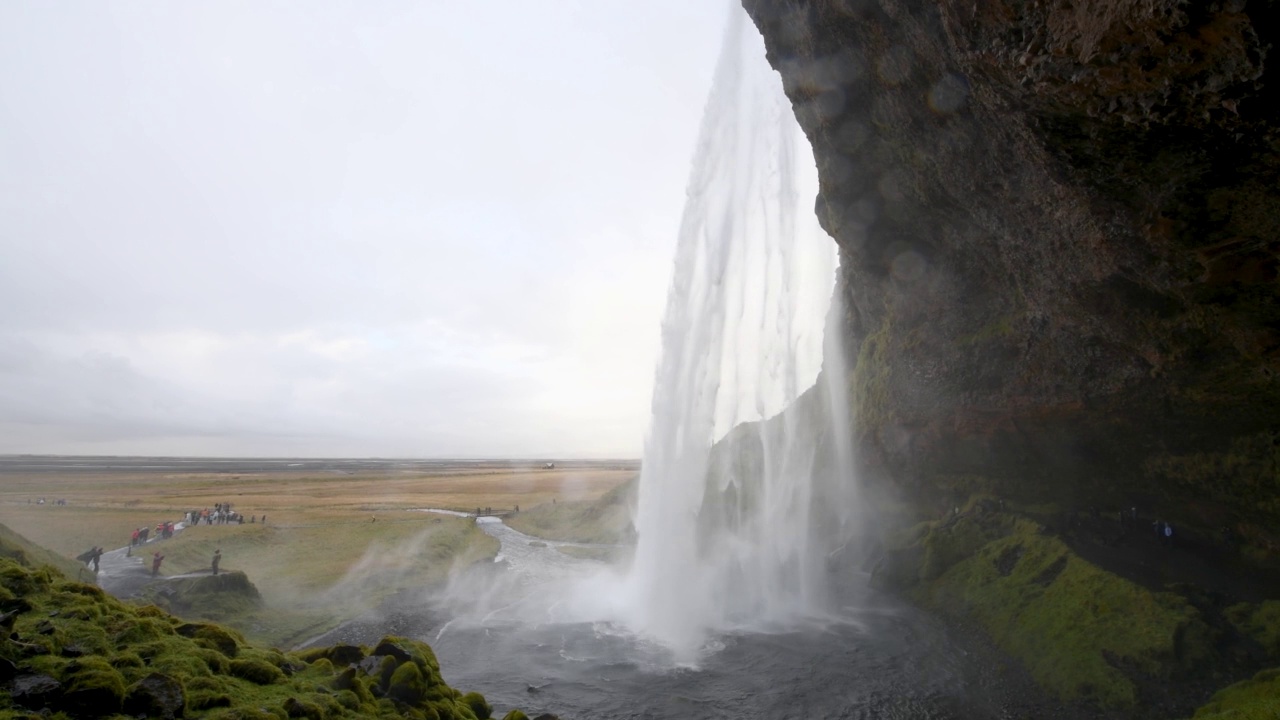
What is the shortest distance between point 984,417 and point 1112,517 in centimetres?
786

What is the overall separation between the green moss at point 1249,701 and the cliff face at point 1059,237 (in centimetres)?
900

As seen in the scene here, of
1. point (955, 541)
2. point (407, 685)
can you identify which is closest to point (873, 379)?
point (955, 541)

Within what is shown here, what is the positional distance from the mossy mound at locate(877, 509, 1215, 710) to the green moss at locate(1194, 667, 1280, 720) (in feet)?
9.90

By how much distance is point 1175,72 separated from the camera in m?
11.4

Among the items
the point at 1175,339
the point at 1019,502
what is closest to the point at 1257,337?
the point at 1175,339

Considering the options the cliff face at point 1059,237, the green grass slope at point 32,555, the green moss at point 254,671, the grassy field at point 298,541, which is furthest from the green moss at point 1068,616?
the green grass slope at point 32,555

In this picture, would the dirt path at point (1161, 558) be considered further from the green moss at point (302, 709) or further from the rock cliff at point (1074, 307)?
the green moss at point (302, 709)

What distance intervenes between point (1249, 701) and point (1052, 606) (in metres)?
10.1

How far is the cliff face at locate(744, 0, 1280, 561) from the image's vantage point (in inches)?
483

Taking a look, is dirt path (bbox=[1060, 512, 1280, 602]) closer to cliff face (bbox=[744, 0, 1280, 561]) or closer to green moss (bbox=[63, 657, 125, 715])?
cliff face (bbox=[744, 0, 1280, 561])

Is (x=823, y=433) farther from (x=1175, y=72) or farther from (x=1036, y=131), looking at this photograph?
(x=1175, y=72)

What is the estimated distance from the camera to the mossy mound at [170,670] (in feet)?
29.1

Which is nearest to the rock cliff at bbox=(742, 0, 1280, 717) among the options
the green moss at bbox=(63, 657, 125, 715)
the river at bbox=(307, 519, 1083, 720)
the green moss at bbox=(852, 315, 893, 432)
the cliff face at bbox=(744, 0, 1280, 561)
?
the cliff face at bbox=(744, 0, 1280, 561)

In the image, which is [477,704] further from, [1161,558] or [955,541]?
[1161,558]
